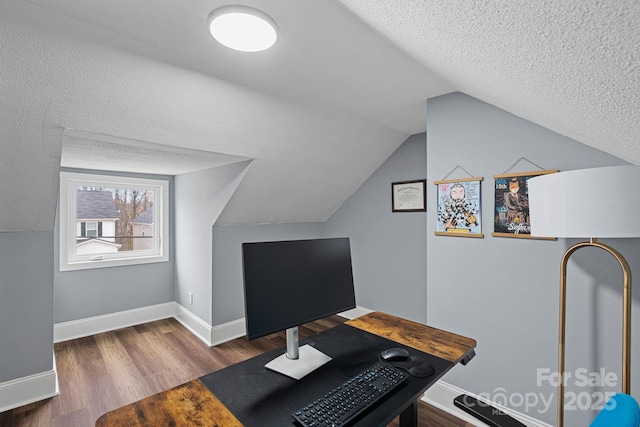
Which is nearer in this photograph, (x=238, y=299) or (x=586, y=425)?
(x=586, y=425)

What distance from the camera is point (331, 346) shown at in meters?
1.44

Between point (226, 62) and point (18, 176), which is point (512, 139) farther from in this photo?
point (18, 176)

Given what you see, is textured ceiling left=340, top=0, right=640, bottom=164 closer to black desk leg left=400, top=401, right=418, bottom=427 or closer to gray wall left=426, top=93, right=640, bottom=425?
gray wall left=426, top=93, right=640, bottom=425

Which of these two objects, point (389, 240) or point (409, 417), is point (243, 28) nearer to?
point (409, 417)

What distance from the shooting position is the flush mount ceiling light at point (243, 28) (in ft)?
4.17

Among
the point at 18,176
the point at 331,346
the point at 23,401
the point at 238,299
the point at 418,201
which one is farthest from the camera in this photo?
the point at 238,299

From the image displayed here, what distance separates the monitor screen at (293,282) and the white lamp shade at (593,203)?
0.89m

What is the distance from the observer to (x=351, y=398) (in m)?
1.01

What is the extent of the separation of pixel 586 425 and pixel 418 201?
203 cm

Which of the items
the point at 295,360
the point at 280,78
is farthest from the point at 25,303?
the point at 280,78

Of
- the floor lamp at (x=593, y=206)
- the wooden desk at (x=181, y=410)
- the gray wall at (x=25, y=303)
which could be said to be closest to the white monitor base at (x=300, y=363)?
the wooden desk at (x=181, y=410)

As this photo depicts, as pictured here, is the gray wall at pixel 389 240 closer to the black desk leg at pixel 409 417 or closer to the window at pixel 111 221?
the black desk leg at pixel 409 417

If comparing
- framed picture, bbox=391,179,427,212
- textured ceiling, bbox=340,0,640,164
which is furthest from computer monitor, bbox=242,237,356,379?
framed picture, bbox=391,179,427,212

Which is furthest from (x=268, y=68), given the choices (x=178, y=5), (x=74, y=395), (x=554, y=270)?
(x=74, y=395)
